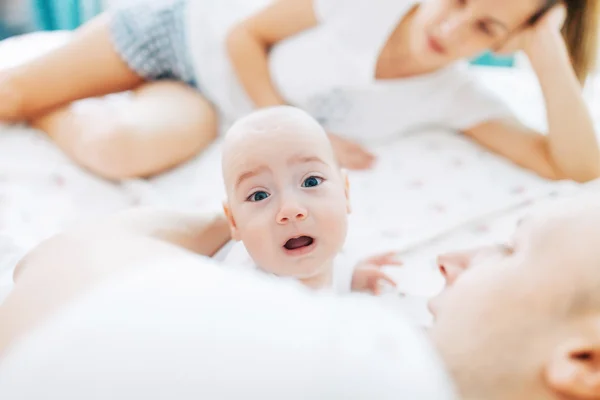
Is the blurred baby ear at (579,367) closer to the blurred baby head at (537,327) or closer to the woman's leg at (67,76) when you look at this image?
the blurred baby head at (537,327)

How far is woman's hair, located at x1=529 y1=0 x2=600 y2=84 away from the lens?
1.27 meters

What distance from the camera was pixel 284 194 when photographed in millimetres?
741

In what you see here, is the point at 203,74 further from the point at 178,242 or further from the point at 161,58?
the point at 178,242

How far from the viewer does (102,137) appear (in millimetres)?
1098

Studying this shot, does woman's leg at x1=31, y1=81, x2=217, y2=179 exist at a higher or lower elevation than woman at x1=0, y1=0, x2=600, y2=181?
lower

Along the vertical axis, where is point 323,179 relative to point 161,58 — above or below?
below

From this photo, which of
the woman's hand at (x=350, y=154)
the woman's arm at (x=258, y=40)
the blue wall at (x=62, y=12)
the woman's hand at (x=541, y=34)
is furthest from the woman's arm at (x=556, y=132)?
the blue wall at (x=62, y=12)

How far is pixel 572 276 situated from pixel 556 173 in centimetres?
84

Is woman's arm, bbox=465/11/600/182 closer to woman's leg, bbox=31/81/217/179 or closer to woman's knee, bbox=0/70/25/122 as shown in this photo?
woman's leg, bbox=31/81/217/179

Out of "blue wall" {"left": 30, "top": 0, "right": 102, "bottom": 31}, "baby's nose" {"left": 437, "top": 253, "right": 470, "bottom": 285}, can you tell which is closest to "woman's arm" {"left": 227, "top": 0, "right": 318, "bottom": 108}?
"baby's nose" {"left": 437, "top": 253, "right": 470, "bottom": 285}

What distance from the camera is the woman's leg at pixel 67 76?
1218 mm

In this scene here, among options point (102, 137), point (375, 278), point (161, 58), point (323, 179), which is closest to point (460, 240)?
point (375, 278)

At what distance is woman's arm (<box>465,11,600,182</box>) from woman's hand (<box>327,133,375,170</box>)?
0.97ft

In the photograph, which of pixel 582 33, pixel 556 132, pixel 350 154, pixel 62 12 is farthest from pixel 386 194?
pixel 62 12
